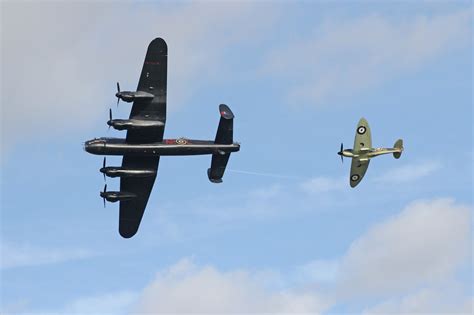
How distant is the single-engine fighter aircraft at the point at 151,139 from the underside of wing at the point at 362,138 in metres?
17.1

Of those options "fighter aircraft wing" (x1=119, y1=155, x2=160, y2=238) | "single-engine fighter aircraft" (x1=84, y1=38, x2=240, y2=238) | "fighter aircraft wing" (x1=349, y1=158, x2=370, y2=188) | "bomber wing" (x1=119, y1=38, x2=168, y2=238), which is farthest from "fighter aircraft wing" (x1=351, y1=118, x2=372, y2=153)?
"bomber wing" (x1=119, y1=38, x2=168, y2=238)

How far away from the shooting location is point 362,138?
102 m

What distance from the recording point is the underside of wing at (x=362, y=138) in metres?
102

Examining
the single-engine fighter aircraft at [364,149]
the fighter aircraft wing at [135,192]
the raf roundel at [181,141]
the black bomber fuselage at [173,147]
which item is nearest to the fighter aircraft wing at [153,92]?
the black bomber fuselage at [173,147]

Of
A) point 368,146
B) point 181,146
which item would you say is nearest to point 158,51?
point 181,146

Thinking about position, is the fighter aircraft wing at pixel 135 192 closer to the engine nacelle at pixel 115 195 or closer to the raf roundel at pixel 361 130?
the engine nacelle at pixel 115 195

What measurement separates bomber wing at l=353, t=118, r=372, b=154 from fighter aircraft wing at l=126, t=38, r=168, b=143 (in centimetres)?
2220

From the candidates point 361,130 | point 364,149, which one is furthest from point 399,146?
point 361,130

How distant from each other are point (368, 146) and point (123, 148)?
26020 millimetres

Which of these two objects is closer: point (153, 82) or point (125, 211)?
point (153, 82)

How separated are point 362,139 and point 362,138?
97 millimetres

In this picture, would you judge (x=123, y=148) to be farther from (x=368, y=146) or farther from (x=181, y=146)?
(x=368, y=146)

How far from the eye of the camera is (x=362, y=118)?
103 metres

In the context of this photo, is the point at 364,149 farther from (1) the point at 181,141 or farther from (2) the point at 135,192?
(2) the point at 135,192
